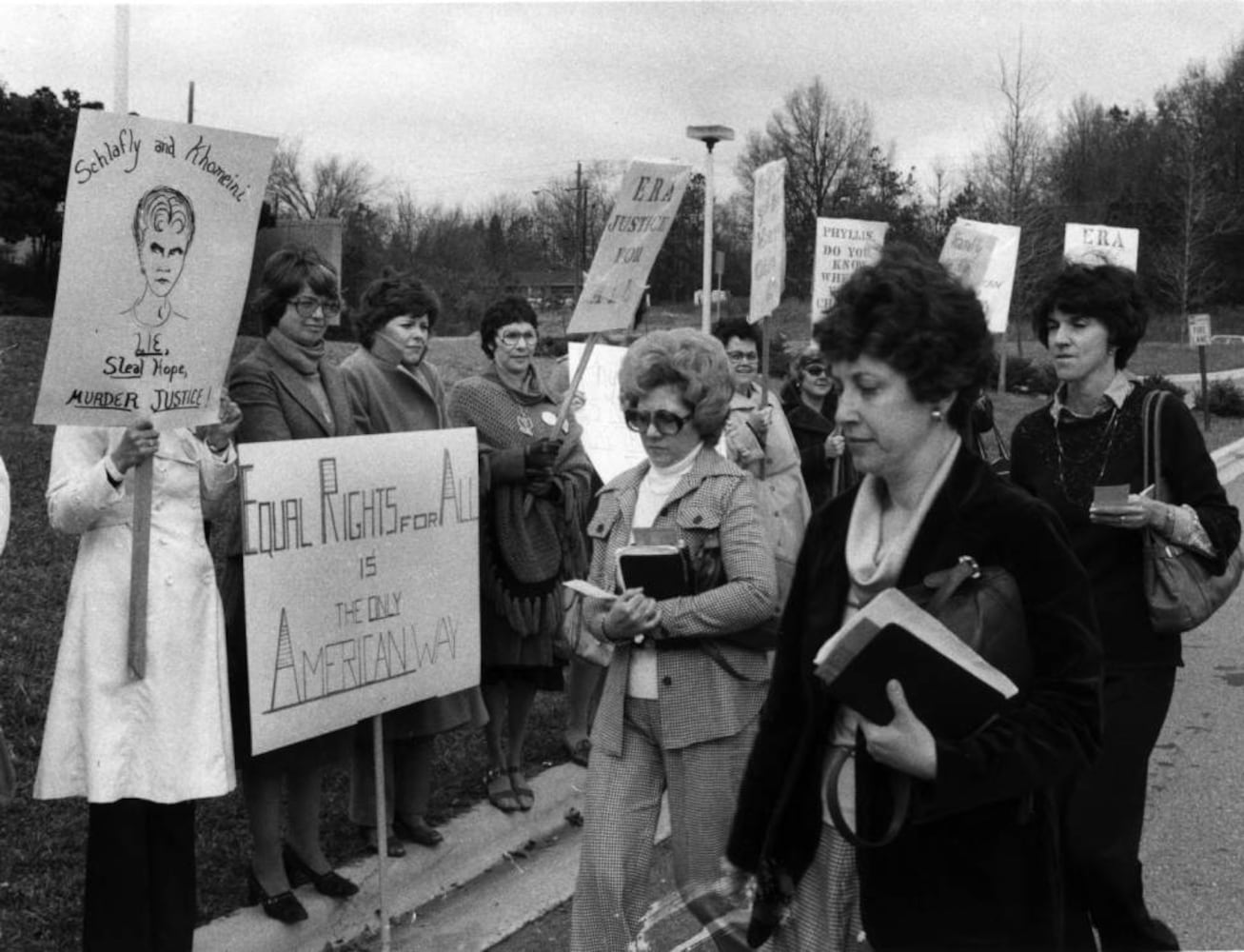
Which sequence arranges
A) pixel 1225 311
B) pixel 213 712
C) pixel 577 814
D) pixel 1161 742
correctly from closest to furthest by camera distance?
pixel 213 712, pixel 577 814, pixel 1161 742, pixel 1225 311

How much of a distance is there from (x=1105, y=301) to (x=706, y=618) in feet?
5.12

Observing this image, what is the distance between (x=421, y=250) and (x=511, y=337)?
132 ft

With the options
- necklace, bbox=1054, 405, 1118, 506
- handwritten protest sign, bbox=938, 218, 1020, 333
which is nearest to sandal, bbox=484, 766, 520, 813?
necklace, bbox=1054, 405, 1118, 506

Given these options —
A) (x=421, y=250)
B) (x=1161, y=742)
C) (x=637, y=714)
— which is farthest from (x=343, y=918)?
(x=421, y=250)

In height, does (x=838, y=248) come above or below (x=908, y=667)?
above

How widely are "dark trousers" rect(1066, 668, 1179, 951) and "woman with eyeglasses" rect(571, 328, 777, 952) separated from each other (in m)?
0.88

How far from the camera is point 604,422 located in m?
6.86

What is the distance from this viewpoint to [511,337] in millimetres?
5547

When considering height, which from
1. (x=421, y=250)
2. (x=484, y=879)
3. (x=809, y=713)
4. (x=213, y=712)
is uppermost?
(x=421, y=250)

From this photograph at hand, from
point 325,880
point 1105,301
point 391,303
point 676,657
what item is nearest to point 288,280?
point 391,303

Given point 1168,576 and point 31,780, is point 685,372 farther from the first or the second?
point 31,780

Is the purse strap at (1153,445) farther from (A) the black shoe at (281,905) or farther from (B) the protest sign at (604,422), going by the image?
(B) the protest sign at (604,422)

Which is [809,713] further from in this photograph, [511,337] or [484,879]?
[511,337]

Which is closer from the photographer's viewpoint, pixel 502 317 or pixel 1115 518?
pixel 1115 518
